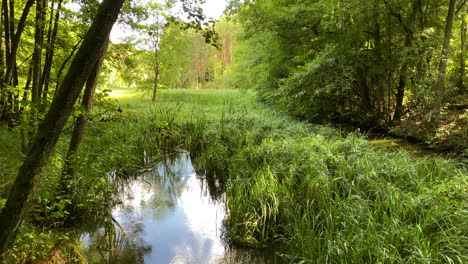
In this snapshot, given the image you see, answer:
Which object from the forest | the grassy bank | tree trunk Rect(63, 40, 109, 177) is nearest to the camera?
the forest

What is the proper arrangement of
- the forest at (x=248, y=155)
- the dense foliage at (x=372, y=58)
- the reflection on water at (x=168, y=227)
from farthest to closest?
the dense foliage at (x=372, y=58)
the reflection on water at (x=168, y=227)
the forest at (x=248, y=155)

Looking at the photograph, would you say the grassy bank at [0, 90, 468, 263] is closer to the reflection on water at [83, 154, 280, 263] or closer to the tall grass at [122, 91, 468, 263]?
the tall grass at [122, 91, 468, 263]

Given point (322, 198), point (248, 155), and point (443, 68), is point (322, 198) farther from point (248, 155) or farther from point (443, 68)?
point (443, 68)

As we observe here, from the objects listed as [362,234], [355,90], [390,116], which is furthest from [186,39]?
[362,234]

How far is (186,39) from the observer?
17625 millimetres

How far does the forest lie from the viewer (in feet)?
8.86

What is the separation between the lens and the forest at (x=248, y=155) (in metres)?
2.70

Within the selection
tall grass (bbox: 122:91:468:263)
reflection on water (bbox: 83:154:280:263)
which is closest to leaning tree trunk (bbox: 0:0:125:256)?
reflection on water (bbox: 83:154:280:263)

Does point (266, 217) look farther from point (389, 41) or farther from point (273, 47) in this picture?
point (273, 47)

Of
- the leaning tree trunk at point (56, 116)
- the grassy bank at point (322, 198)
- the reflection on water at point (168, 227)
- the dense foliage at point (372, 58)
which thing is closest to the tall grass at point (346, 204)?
the grassy bank at point (322, 198)

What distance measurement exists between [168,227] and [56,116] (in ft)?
9.46

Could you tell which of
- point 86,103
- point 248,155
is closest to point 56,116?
point 86,103

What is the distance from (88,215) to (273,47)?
10.2m

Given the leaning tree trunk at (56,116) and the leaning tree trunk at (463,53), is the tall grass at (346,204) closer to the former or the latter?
the leaning tree trunk at (56,116)
